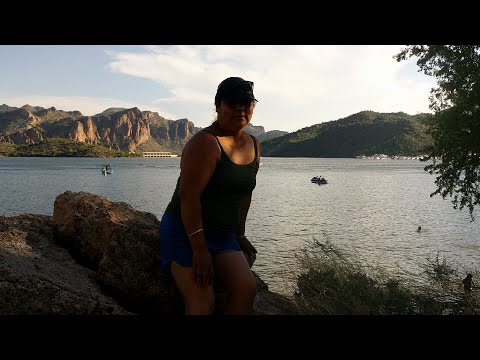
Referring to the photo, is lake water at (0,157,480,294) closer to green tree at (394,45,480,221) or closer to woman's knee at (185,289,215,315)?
green tree at (394,45,480,221)

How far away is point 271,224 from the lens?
31.3 metres

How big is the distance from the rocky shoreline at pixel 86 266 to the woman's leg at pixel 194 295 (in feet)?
1.91

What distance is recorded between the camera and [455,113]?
11.8 m

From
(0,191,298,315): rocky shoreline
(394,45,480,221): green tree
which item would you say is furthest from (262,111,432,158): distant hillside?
(0,191,298,315): rocky shoreline

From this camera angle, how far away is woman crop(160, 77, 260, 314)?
2744mm

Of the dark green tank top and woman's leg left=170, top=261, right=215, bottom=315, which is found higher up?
the dark green tank top

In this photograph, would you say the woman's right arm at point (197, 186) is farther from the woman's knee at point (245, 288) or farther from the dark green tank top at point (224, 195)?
the woman's knee at point (245, 288)

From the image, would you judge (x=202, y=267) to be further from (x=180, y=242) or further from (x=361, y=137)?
(x=361, y=137)

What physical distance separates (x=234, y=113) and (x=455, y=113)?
10832mm

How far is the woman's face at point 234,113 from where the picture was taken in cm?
291

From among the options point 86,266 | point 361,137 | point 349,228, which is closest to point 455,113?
point 86,266

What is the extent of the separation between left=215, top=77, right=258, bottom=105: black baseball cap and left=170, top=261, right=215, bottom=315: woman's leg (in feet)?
3.96
